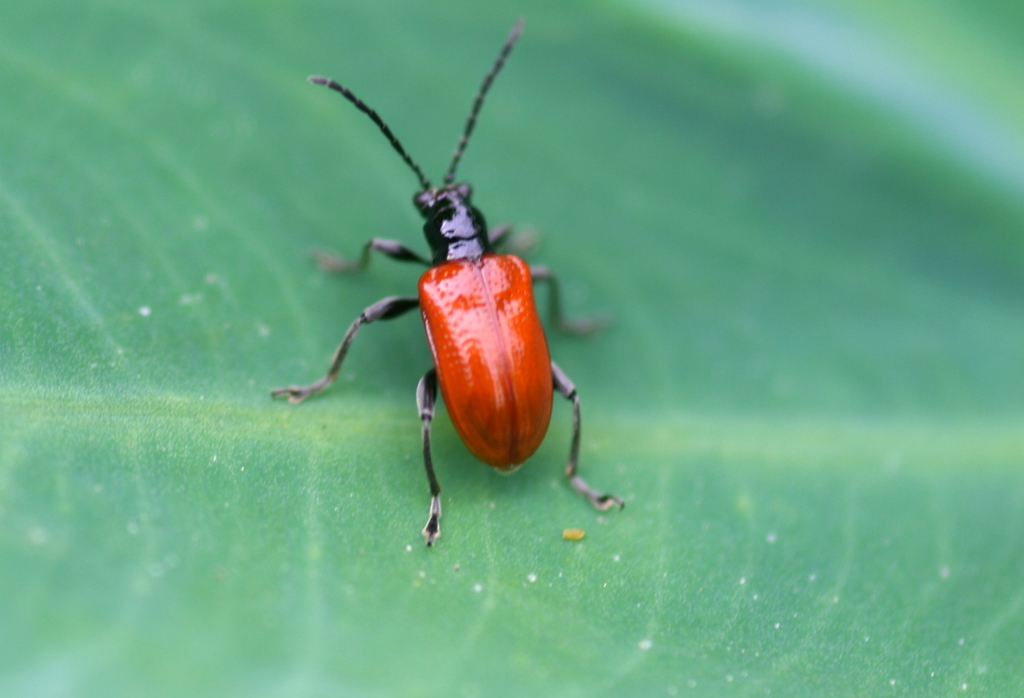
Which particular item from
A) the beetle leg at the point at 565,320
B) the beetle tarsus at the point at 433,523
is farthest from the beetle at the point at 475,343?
the beetle leg at the point at 565,320

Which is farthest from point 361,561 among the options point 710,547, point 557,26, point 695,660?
point 557,26

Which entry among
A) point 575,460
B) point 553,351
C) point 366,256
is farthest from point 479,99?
point 575,460

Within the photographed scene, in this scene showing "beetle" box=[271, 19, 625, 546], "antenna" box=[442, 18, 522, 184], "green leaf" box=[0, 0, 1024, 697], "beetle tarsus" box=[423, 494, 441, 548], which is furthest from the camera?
"antenna" box=[442, 18, 522, 184]

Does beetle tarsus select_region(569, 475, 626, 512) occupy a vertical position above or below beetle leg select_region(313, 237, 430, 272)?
below

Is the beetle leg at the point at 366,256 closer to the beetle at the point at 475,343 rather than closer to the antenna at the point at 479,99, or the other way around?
the beetle at the point at 475,343

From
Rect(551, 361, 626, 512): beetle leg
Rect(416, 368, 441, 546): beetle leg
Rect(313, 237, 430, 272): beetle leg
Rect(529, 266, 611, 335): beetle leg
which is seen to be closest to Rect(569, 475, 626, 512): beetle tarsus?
Rect(551, 361, 626, 512): beetle leg

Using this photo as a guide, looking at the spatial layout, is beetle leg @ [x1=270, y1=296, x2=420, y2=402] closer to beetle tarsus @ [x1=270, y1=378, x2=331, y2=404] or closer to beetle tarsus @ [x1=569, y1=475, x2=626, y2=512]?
beetle tarsus @ [x1=270, y1=378, x2=331, y2=404]
